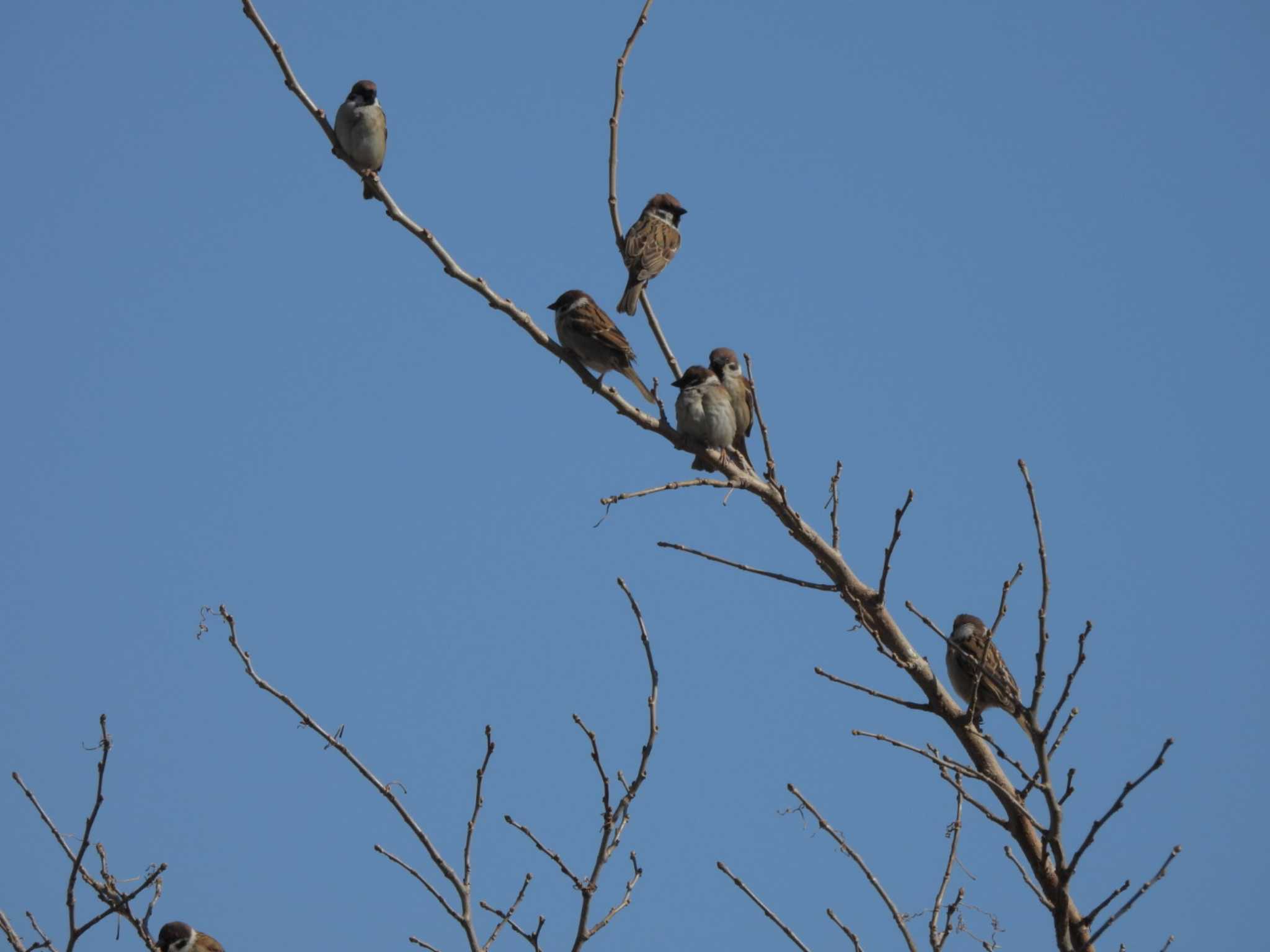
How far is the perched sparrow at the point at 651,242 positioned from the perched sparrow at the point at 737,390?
58 centimetres

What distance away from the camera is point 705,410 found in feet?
21.7

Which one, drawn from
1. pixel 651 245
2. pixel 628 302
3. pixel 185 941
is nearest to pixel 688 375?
pixel 628 302

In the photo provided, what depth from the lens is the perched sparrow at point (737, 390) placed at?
23.3 feet

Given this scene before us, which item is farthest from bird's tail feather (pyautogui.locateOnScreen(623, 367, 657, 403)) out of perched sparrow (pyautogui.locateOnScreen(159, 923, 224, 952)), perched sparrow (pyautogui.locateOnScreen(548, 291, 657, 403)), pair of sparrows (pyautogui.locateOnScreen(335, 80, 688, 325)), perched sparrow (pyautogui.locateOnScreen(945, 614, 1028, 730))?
perched sparrow (pyautogui.locateOnScreen(159, 923, 224, 952))

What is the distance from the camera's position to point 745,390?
7.29 meters

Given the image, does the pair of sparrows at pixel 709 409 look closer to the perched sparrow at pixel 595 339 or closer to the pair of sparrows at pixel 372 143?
the perched sparrow at pixel 595 339

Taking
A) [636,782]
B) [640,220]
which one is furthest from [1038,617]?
[640,220]

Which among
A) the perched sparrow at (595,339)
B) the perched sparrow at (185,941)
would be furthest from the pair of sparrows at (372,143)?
the perched sparrow at (185,941)

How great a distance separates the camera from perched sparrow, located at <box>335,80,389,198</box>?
27.0 feet

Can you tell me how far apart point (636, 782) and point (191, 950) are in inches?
161

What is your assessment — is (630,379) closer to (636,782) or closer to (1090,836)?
(636,782)

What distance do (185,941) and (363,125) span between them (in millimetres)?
4794

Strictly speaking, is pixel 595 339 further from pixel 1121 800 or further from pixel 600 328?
pixel 1121 800

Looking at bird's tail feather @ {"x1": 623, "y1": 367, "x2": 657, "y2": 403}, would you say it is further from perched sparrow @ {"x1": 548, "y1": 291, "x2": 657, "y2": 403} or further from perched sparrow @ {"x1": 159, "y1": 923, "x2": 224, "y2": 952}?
perched sparrow @ {"x1": 159, "y1": 923, "x2": 224, "y2": 952}
